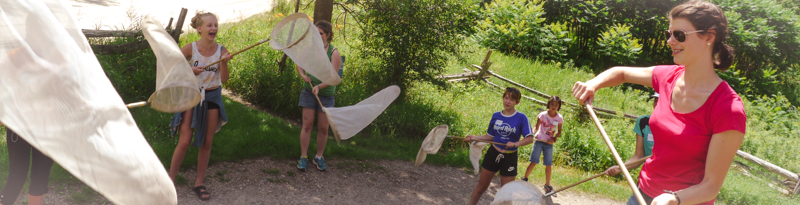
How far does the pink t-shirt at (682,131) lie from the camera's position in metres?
1.99

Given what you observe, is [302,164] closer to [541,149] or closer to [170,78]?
[170,78]

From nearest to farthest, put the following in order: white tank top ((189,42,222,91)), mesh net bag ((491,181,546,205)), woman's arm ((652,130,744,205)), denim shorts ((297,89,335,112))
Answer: woman's arm ((652,130,744,205)) < mesh net bag ((491,181,546,205)) < white tank top ((189,42,222,91)) < denim shorts ((297,89,335,112))

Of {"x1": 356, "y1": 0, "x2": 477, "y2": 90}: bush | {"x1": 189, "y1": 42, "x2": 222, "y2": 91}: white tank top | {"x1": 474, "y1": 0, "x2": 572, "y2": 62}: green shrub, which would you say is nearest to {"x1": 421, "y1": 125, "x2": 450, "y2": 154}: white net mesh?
{"x1": 189, "y1": 42, "x2": 222, "y2": 91}: white tank top

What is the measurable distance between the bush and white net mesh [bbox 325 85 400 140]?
3243mm

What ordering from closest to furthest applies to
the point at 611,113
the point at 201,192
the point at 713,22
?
1. the point at 713,22
2. the point at 201,192
3. the point at 611,113

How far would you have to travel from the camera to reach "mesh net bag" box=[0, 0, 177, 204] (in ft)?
4.46

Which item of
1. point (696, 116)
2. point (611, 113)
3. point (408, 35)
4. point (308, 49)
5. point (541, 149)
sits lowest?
point (611, 113)

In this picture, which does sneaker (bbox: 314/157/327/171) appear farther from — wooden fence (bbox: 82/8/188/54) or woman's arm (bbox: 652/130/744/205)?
woman's arm (bbox: 652/130/744/205)

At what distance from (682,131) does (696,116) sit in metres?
0.09

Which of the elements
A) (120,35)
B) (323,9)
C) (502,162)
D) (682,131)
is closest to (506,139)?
(502,162)

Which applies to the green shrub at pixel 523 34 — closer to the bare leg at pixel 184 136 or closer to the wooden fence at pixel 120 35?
the wooden fence at pixel 120 35

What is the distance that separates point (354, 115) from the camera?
521 centimetres

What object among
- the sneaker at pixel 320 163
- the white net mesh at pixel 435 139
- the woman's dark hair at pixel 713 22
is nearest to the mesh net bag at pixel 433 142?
the white net mesh at pixel 435 139

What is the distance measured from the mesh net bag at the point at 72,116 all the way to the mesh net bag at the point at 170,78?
5.15 ft
